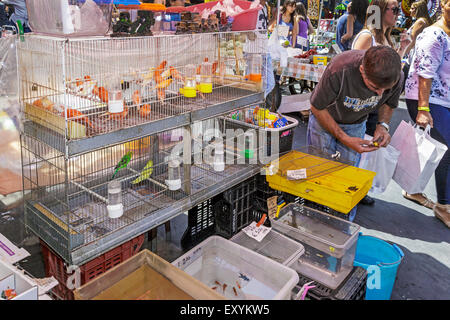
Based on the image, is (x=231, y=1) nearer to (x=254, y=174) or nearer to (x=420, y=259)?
(x=254, y=174)

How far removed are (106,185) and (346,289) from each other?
1510 mm

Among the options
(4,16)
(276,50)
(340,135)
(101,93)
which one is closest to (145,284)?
(101,93)

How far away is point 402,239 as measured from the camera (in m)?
3.29

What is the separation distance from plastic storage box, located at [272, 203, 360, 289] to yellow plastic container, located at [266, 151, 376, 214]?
154 millimetres

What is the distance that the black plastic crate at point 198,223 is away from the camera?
2842mm

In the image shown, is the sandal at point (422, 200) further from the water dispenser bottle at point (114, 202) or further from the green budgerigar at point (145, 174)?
the water dispenser bottle at point (114, 202)

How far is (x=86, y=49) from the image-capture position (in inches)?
77.9

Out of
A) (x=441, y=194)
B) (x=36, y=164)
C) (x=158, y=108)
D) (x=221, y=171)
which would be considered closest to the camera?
(x=36, y=164)

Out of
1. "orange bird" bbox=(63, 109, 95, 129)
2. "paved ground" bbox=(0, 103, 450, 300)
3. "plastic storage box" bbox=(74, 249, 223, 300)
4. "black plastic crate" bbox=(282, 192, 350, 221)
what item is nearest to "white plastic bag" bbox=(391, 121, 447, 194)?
"paved ground" bbox=(0, 103, 450, 300)

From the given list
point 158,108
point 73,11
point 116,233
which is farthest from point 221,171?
point 73,11

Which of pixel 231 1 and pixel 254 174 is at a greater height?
pixel 231 1

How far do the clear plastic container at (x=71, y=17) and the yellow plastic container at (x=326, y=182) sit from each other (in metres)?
1.43

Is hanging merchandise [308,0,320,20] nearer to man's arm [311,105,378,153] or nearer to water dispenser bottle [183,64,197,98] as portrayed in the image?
man's arm [311,105,378,153]

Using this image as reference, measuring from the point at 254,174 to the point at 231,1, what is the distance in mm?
1272
